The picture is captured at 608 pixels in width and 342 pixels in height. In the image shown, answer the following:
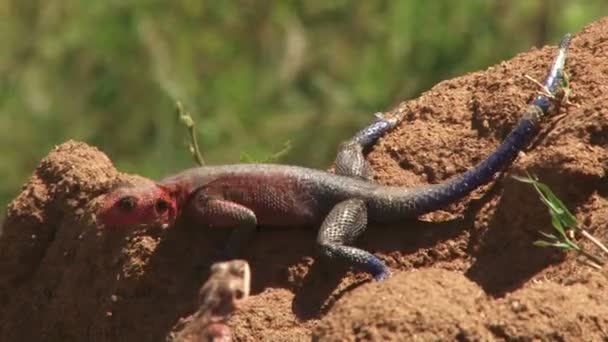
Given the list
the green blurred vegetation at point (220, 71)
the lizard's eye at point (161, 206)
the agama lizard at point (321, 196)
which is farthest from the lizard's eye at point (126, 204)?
the green blurred vegetation at point (220, 71)

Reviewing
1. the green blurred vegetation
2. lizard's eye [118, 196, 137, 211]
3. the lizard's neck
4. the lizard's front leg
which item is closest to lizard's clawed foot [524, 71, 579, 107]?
the lizard's front leg

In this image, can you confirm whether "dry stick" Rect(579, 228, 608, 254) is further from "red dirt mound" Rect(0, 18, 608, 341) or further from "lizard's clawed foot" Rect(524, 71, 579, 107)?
"lizard's clawed foot" Rect(524, 71, 579, 107)

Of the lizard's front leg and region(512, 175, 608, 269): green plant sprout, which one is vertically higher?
the lizard's front leg

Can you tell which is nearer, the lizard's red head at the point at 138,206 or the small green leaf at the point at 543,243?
the small green leaf at the point at 543,243

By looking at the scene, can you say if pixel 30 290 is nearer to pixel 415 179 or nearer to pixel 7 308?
pixel 7 308

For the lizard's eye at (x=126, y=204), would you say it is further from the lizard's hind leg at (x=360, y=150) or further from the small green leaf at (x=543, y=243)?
the small green leaf at (x=543, y=243)

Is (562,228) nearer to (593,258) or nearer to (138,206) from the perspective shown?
(593,258)

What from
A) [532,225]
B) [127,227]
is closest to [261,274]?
[127,227]

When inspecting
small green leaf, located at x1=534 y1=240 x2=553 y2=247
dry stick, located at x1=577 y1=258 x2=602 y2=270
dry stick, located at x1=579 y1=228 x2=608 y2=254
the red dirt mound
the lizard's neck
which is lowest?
dry stick, located at x1=577 y1=258 x2=602 y2=270
